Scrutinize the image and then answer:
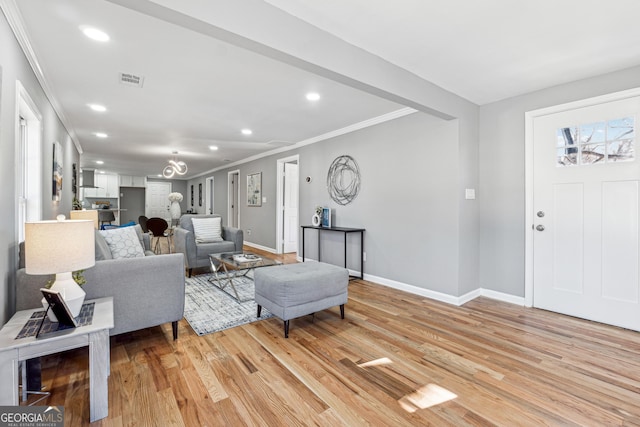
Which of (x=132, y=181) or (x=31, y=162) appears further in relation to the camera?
(x=132, y=181)

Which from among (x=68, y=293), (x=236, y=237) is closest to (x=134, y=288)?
(x=68, y=293)

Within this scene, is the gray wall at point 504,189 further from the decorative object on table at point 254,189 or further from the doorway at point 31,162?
the decorative object on table at point 254,189

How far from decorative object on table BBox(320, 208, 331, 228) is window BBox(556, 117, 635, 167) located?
118 inches

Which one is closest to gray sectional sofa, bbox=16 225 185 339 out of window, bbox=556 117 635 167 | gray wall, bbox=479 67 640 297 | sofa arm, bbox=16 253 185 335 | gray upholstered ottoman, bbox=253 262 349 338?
sofa arm, bbox=16 253 185 335

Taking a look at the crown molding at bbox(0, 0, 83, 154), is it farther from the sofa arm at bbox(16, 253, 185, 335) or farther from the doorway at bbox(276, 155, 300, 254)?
the doorway at bbox(276, 155, 300, 254)

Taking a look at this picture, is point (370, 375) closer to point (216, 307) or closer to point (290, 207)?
point (216, 307)

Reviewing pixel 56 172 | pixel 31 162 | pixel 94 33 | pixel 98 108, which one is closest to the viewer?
pixel 94 33

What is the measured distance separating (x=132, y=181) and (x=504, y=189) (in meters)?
12.6

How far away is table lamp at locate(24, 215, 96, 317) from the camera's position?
1546 millimetres

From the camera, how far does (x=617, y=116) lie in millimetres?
2705

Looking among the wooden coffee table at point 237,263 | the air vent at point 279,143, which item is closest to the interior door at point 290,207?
the air vent at point 279,143

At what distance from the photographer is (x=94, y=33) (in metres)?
2.12

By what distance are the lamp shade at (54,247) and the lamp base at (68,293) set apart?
0.16m

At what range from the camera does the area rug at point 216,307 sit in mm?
2779
